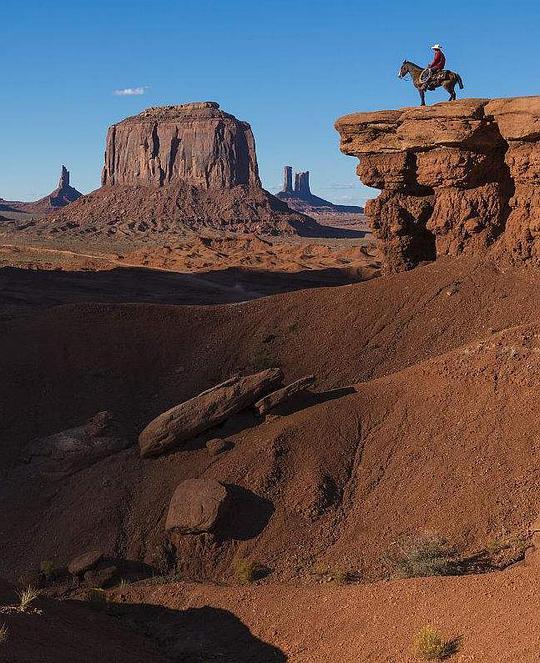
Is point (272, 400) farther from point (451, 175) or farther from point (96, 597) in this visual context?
point (451, 175)

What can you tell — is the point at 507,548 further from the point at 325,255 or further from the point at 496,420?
the point at 325,255

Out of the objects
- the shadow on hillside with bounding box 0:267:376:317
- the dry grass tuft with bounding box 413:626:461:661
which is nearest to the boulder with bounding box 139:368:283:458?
the dry grass tuft with bounding box 413:626:461:661

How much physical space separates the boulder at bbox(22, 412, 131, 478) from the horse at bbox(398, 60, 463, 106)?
1306 centimetres

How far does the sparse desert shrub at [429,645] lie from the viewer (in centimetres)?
951

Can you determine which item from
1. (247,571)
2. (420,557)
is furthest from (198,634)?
(420,557)

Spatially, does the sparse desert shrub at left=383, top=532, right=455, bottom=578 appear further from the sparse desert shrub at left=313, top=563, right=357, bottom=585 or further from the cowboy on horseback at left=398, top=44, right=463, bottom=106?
the cowboy on horseback at left=398, top=44, right=463, bottom=106

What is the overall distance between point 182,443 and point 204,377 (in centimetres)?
635

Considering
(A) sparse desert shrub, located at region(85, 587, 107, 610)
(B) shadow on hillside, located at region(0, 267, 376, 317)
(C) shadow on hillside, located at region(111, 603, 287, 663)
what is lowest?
(C) shadow on hillside, located at region(111, 603, 287, 663)

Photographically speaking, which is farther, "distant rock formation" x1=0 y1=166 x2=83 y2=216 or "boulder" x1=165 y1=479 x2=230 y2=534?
"distant rock formation" x1=0 y1=166 x2=83 y2=216

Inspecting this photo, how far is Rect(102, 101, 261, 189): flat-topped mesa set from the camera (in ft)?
396

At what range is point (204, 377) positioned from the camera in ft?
76.7

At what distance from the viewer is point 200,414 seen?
667 inches

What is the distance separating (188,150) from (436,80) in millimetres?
100051

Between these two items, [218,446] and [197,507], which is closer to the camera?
[197,507]
